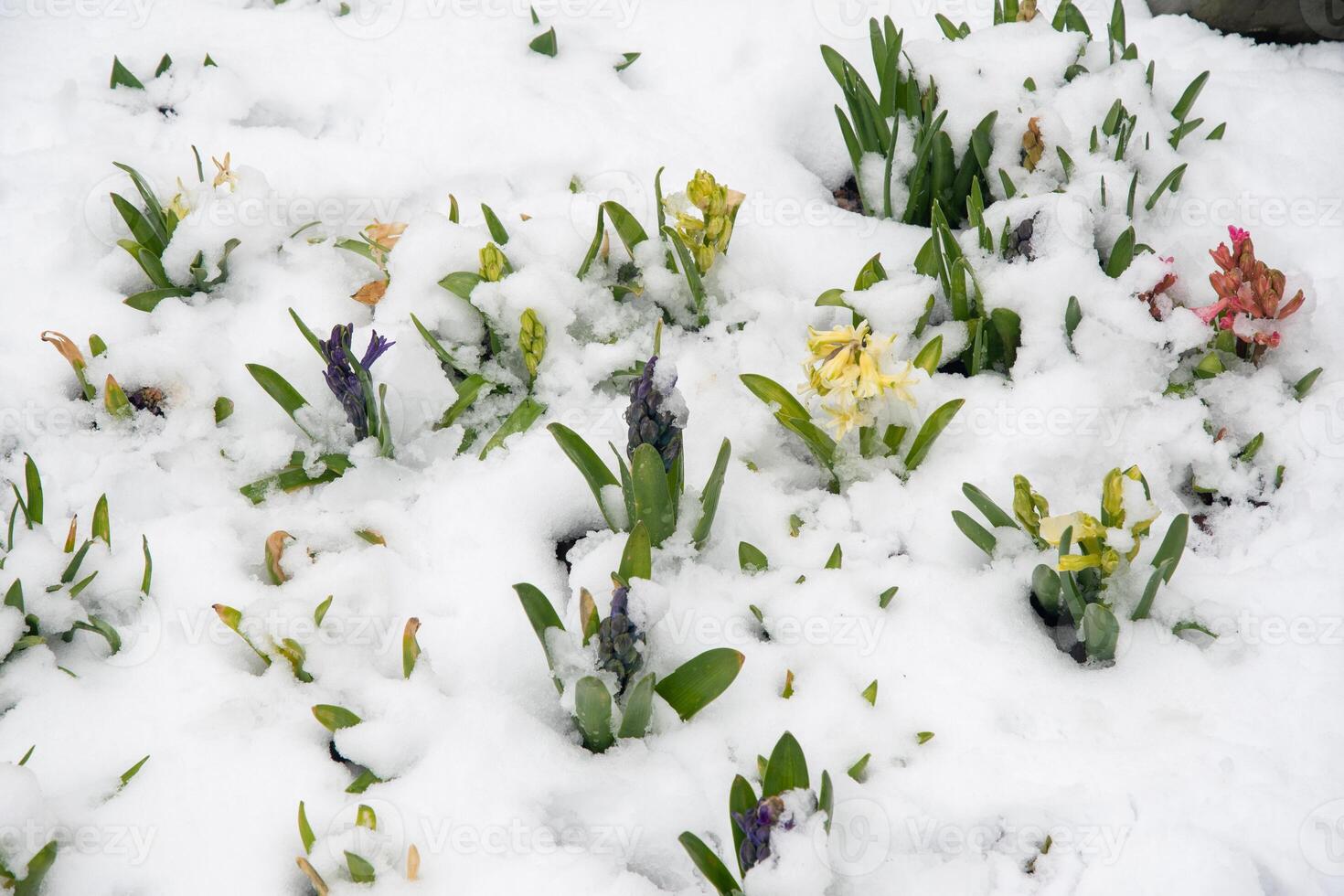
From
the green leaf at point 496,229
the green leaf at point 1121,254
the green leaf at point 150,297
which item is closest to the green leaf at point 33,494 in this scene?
the green leaf at point 150,297

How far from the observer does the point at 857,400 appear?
189 cm

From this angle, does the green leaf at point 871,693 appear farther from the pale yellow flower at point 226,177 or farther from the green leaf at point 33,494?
the pale yellow flower at point 226,177

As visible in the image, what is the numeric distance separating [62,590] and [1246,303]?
2496 mm

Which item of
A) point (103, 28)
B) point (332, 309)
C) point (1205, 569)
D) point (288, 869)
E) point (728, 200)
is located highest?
point (103, 28)

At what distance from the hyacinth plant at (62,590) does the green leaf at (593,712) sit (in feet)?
2.99

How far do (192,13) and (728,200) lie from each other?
2065 millimetres

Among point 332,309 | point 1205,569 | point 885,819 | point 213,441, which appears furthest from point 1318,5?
point 213,441

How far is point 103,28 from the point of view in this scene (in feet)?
9.61

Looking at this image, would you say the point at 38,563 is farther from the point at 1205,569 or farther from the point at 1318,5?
the point at 1318,5

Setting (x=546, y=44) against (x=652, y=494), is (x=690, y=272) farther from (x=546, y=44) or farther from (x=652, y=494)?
(x=546, y=44)

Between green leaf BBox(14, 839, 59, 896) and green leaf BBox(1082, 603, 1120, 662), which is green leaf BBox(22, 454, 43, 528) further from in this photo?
green leaf BBox(1082, 603, 1120, 662)

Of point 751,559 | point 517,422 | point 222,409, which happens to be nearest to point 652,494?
point 751,559

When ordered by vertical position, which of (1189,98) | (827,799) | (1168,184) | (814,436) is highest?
(1189,98)

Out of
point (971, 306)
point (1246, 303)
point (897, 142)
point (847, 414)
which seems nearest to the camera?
point (847, 414)
